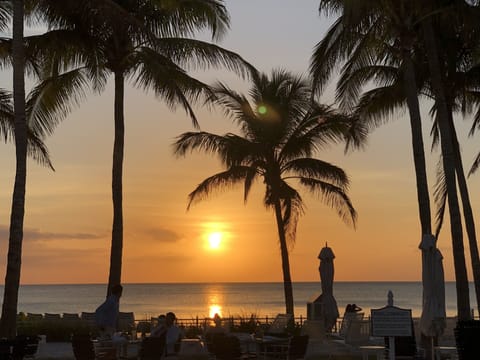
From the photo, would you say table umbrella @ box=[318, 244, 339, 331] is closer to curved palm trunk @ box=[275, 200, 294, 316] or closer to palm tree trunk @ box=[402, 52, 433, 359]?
palm tree trunk @ box=[402, 52, 433, 359]

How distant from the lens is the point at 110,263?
23.2 meters

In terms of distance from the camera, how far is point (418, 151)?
2088 cm

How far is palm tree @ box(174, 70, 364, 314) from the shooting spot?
3019 centimetres

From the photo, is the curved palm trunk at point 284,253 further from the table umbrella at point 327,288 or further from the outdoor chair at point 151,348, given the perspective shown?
the outdoor chair at point 151,348

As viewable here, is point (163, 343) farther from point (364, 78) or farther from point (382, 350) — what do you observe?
point (364, 78)

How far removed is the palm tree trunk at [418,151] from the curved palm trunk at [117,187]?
7.81m

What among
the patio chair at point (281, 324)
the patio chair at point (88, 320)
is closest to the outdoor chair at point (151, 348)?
the patio chair at point (281, 324)

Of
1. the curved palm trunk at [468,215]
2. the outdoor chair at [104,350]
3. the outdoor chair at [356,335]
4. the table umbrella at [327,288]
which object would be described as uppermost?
the curved palm trunk at [468,215]

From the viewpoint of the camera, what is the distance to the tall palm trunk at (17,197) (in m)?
16.8

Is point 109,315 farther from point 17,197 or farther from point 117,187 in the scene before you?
point 117,187

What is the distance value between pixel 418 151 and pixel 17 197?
9642 millimetres

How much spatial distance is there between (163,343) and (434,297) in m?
5.51

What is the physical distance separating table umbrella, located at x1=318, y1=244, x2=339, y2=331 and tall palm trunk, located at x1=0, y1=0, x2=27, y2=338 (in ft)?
32.3

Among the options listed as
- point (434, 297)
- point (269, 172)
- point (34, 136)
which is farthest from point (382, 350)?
point (269, 172)
